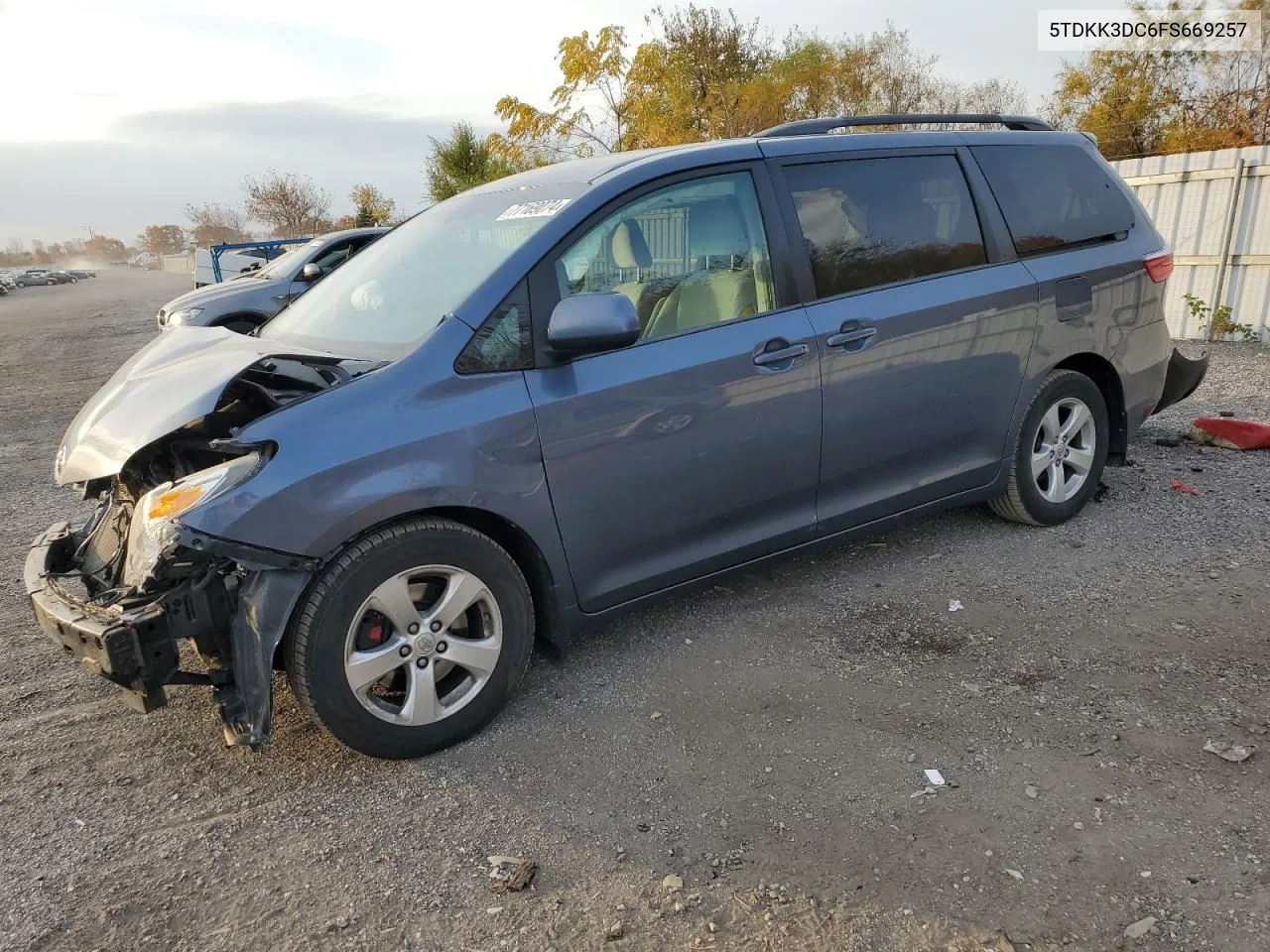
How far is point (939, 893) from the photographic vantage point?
87.7 inches

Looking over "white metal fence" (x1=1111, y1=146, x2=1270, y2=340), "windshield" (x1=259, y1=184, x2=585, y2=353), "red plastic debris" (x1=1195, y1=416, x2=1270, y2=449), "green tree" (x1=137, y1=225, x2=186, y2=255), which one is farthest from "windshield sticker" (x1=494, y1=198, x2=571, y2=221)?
"green tree" (x1=137, y1=225, x2=186, y2=255)

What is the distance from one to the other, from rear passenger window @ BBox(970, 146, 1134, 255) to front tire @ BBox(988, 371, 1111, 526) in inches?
26.9

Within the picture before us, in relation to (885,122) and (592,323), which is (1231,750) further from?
(885,122)

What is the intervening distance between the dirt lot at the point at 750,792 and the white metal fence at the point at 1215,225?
6921mm

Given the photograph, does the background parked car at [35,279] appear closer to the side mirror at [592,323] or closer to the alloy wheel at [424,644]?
the alloy wheel at [424,644]

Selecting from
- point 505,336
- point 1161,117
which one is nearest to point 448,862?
point 505,336

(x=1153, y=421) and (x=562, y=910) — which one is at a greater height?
(x=562, y=910)

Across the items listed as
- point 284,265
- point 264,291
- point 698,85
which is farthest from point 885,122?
point 698,85

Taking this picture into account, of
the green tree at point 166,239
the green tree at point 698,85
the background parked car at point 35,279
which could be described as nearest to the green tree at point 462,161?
the green tree at point 698,85

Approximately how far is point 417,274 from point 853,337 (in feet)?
5.78

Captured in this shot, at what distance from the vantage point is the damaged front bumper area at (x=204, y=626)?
248 centimetres

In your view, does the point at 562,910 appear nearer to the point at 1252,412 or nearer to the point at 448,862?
the point at 448,862

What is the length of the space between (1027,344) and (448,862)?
336 cm

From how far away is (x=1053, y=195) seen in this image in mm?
4293
